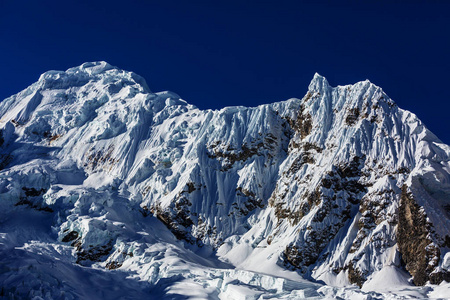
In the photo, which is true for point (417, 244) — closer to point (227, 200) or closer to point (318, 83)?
point (227, 200)

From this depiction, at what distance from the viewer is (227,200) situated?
98.9m

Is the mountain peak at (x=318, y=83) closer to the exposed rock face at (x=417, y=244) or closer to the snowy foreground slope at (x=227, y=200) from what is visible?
the snowy foreground slope at (x=227, y=200)

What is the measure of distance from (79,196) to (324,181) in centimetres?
4961

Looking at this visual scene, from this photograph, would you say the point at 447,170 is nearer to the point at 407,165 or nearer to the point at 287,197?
the point at 407,165

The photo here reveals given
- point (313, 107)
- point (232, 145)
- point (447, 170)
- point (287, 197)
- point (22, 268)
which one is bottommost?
point (22, 268)

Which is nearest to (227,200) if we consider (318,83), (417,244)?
(318,83)

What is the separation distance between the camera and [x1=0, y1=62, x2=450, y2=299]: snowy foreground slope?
212ft

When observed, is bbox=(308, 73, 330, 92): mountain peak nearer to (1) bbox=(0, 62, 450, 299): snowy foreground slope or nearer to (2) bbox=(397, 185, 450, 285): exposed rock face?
(1) bbox=(0, 62, 450, 299): snowy foreground slope

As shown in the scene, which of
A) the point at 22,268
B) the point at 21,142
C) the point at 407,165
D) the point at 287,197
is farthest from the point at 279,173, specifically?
the point at 21,142

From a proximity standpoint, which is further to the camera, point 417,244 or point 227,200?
point 227,200

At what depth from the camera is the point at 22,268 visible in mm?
51281

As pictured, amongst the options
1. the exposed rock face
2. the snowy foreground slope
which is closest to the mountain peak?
the snowy foreground slope

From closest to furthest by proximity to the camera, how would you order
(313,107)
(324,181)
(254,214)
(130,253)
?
1. (130,253)
2. (324,181)
3. (254,214)
4. (313,107)

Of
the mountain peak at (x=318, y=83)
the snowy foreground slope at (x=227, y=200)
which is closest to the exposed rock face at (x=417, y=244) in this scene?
the snowy foreground slope at (x=227, y=200)
